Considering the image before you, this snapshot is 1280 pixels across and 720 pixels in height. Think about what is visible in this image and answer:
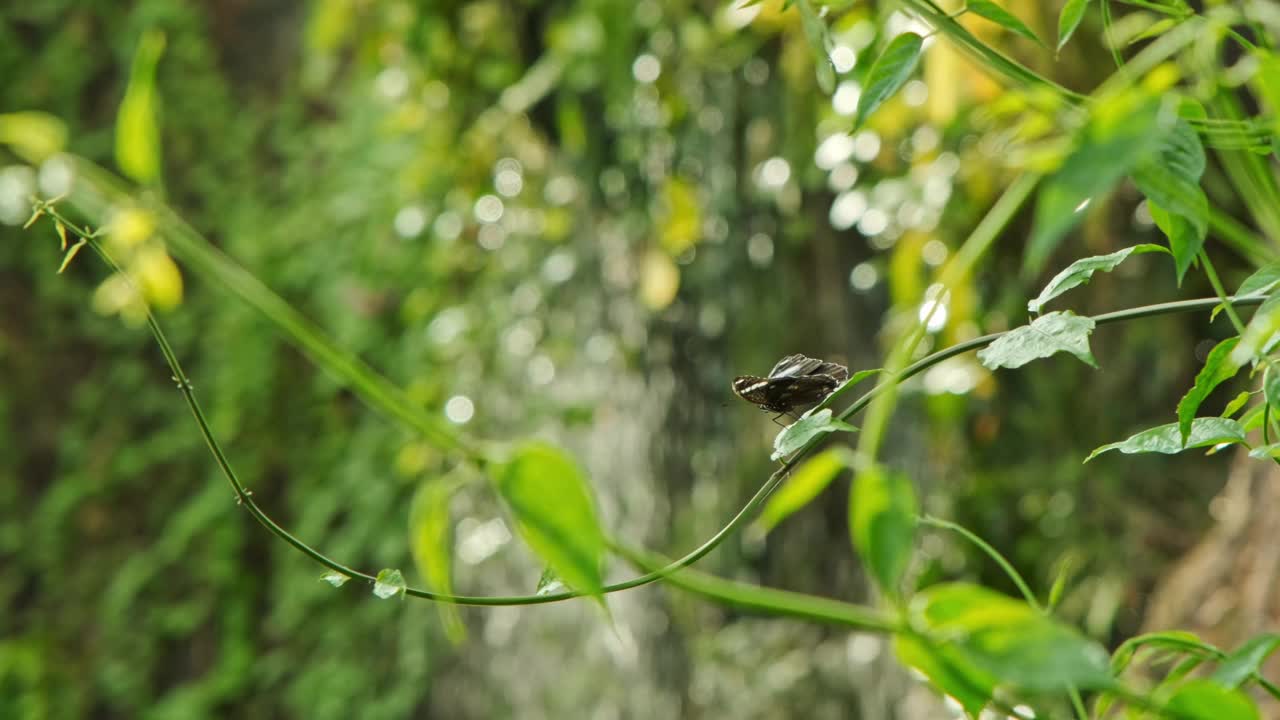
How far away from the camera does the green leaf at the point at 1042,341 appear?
15.3 inches

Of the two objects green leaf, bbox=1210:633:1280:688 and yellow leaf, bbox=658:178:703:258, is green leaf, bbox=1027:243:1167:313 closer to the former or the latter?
green leaf, bbox=1210:633:1280:688


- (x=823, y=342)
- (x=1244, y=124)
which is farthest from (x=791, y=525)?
(x=1244, y=124)

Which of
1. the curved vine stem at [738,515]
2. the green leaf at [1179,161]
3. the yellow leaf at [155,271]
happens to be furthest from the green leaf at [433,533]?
the yellow leaf at [155,271]

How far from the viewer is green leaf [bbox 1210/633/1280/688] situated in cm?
33

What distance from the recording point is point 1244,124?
16.3 inches

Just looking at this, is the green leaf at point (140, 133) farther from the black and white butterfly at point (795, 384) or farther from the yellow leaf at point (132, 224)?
the black and white butterfly at point (795, 384)

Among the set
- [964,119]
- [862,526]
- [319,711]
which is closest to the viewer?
[862,526]

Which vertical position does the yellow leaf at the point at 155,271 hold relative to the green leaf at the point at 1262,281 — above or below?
above

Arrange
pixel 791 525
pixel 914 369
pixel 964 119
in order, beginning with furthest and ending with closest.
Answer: pixel 791 525, pixel 964 119, pixel 914 369

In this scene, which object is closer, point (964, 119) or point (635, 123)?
point (964, 119)

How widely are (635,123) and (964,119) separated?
23.2 inches

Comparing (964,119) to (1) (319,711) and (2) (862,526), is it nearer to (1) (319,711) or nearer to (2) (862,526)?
(2) (862,526)

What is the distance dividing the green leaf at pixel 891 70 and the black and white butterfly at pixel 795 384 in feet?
0.51

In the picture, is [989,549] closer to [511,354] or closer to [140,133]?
[140,133]
